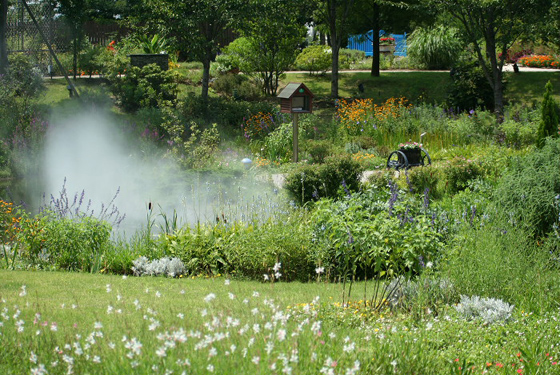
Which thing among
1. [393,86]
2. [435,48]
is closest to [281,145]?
[393,86]

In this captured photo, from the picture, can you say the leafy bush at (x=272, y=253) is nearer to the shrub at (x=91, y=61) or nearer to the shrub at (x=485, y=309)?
the shrub at (x=485, y=309)

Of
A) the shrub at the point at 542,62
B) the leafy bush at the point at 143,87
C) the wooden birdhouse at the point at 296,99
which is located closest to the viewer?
the wooden birdhouse at the point at 296,99

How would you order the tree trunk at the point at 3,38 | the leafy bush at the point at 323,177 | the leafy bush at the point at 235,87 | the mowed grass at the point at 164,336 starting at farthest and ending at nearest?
the leafy bush at the point at 235,87
the tree trunk at the point at 3,38
the leafy bush at the point at 323,177
the mowed grass at the point at 164,336

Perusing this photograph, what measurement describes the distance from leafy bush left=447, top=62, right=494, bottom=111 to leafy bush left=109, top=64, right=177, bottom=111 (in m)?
8.16

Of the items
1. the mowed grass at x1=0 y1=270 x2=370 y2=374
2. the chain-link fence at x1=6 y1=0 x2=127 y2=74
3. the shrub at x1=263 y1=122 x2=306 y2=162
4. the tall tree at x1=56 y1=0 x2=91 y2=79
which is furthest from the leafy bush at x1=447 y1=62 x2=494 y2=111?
the mowed grass at x1=0 y1=270 x2=370 y2=374

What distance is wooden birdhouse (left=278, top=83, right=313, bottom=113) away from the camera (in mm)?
12664

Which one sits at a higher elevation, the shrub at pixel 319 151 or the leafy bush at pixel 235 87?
the leafy bush at pixel 235 87

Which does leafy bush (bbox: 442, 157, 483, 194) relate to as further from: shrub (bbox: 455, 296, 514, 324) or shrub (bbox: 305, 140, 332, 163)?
shrub (bbox: 455, 296, 514, 324)

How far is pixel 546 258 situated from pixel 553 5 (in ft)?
A: 43.4

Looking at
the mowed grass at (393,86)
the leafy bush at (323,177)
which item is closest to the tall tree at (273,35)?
the mowed grass at (393,86)

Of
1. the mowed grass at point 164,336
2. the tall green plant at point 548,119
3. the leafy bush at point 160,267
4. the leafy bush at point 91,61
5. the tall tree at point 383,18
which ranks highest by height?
the tall tree at point 383,18

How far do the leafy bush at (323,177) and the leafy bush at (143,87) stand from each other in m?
9.69

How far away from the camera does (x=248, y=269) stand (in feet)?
22.5

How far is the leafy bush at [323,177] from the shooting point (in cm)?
918
